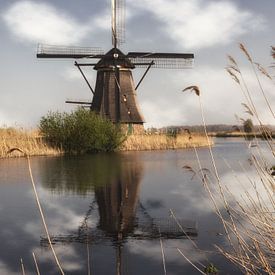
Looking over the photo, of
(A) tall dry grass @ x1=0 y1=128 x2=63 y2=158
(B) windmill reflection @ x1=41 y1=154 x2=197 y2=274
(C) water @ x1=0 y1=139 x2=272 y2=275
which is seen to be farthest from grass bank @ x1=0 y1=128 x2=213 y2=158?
(C) water @ x1=0 y1=139 x2=272 y2=275

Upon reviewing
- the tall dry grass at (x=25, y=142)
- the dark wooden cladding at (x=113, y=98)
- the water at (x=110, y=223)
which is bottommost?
the water at (x=110, y=223)

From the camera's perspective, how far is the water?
564 cm

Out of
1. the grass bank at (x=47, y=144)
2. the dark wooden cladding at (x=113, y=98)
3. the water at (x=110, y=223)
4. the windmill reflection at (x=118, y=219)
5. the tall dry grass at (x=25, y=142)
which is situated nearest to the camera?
the water at (x=110, y=223)

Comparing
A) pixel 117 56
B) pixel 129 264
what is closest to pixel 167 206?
pixel 129 264

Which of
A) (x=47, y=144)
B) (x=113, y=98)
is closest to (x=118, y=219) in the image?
(x=47, y=144)

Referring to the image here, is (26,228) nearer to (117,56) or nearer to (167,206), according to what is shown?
(167,206)

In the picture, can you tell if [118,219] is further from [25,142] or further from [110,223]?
[25,142]

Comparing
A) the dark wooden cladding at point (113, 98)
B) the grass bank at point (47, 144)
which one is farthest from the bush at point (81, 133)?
the dark wooden cladding at point (113, 98)

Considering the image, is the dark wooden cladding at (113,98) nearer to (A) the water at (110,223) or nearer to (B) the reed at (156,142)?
(B) the reed at (156,142)

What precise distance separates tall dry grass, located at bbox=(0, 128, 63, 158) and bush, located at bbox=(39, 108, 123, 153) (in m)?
0.63

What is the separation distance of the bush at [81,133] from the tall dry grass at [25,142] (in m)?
0.63

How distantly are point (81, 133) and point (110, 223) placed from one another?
17.6m

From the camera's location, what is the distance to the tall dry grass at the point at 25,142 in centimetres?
2298

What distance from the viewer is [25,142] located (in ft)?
78.9
